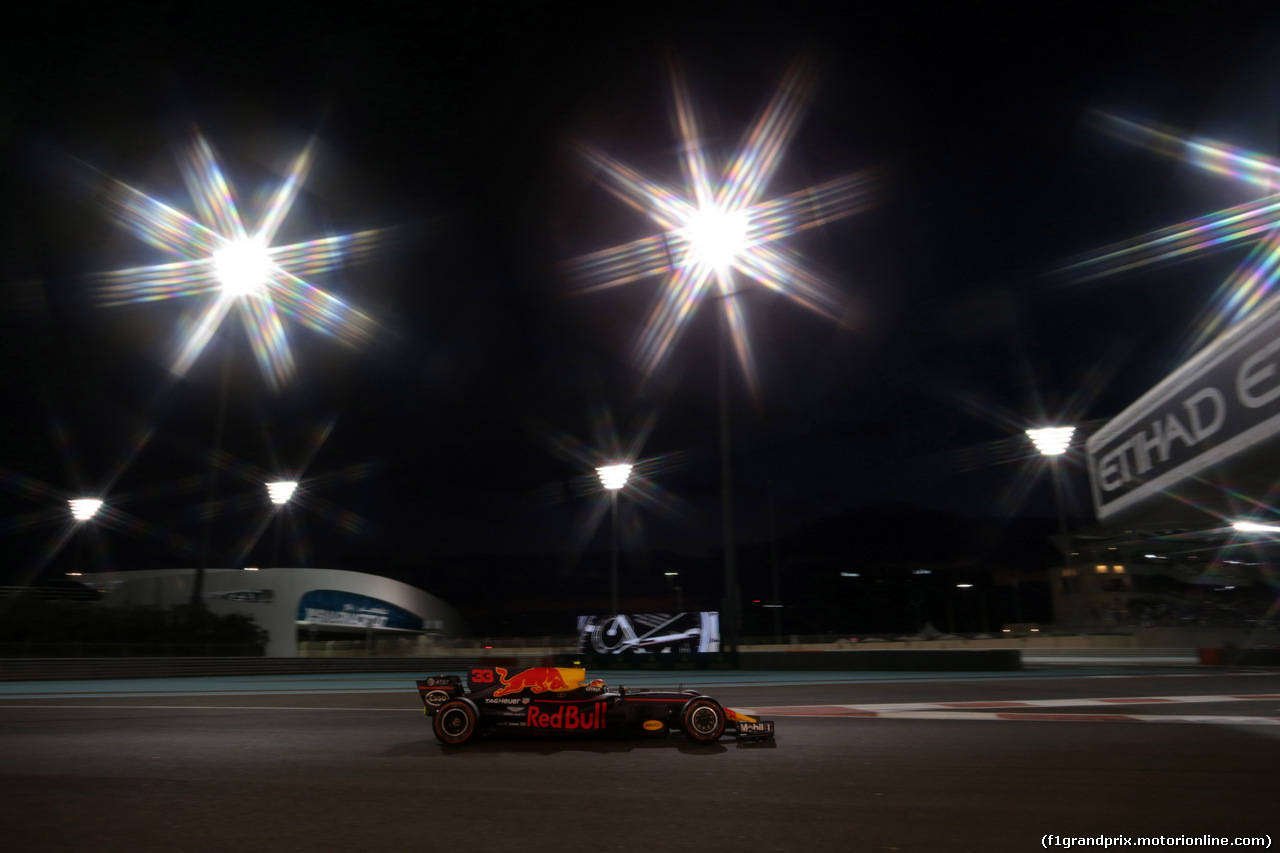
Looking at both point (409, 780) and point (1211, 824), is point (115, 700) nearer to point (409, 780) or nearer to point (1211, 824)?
point (409, 780)

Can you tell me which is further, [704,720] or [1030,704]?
[1030,704]

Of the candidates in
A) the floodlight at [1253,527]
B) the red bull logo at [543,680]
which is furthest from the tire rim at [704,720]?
the floodlight at [1253,527]

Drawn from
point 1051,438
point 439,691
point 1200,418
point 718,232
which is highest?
point 718,232

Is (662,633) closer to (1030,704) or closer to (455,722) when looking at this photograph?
(1030,704)

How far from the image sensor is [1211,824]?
13.5 feet

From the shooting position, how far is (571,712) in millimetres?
7309

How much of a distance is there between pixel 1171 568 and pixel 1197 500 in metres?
15.6

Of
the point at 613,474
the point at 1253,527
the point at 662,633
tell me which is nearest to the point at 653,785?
the point at 662,633

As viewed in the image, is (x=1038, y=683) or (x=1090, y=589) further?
(x=1090, y=589)

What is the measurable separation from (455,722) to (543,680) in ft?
2.86

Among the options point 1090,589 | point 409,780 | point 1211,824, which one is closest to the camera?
point 1211,824

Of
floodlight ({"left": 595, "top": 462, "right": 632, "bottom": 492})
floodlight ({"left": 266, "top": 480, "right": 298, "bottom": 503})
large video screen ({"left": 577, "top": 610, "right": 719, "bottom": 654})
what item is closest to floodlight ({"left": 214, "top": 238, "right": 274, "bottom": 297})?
floodlight ({"left": 595, "top": 462, "right": 632, "bottom": 492})

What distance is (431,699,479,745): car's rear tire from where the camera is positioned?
7.20 metres

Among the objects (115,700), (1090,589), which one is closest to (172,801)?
(115,700)
